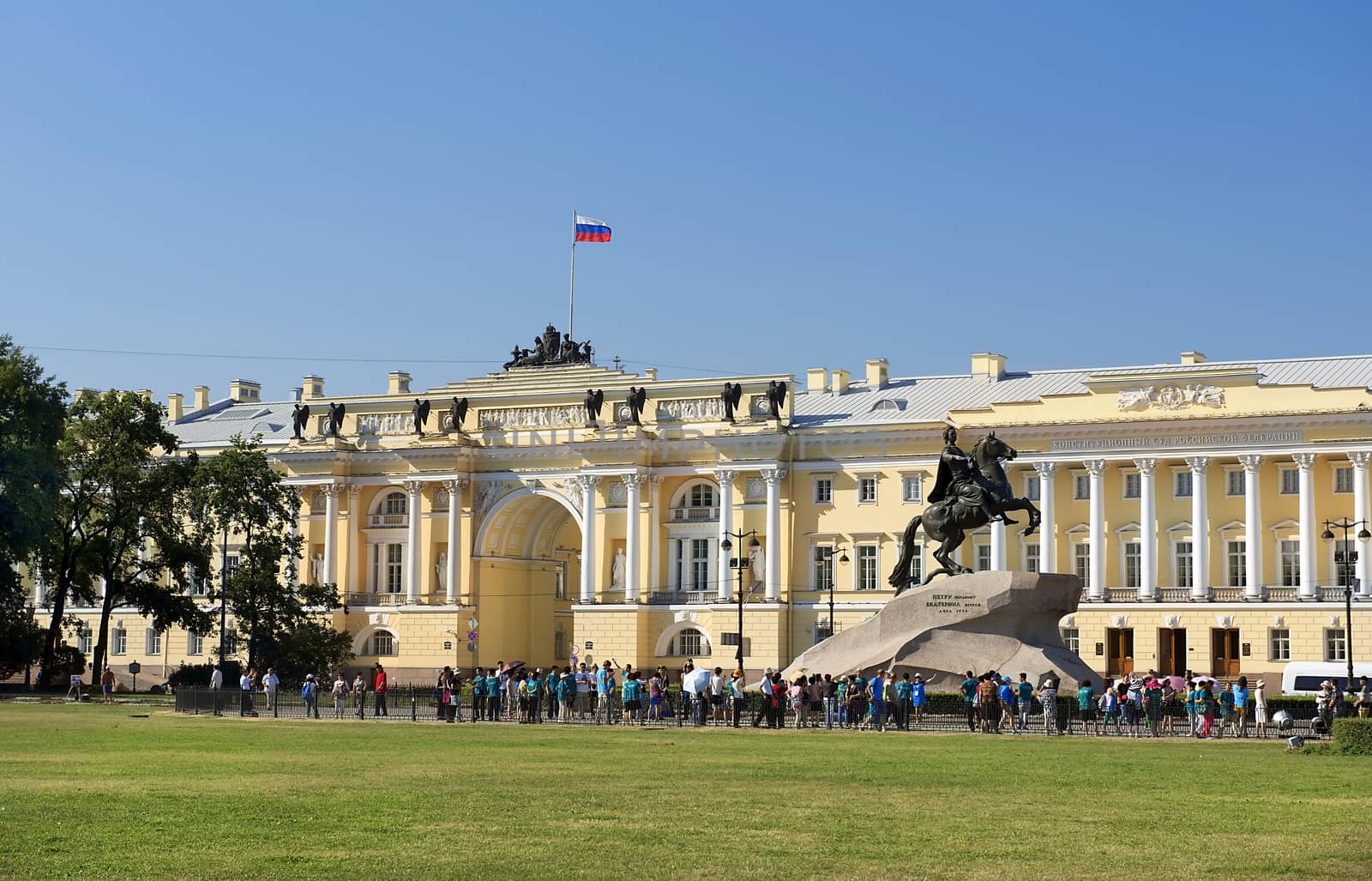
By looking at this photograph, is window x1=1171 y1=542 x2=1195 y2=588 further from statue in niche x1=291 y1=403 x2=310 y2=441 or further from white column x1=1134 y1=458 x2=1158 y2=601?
statue in niche x1=291 y1=403 x2=310 y2=441

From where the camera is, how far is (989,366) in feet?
310

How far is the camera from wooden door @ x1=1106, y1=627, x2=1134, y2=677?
278 ft

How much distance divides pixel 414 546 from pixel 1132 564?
116 feet

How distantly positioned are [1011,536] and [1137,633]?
754 cm

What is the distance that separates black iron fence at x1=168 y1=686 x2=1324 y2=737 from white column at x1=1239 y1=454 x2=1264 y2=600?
90.9ft

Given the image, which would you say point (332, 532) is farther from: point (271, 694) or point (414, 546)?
point (271, 694)

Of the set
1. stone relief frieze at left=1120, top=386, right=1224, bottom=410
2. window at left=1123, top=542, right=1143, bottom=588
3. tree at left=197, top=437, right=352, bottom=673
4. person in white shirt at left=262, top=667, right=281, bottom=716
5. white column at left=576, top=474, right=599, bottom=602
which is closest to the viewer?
person in white shirt at left=262, top=667, right=281, bottom=716

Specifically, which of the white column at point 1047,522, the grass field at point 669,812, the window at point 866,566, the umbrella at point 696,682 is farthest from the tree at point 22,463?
the white column at point 1047,522

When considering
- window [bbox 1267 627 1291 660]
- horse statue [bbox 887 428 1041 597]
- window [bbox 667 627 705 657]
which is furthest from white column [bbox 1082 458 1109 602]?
horse statue [bbox 887 428 1041 597]

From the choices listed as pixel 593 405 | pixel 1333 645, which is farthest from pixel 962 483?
pixel 593 405

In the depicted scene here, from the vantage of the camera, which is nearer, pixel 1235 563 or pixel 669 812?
pixel 669 812

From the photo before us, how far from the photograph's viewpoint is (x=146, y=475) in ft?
271

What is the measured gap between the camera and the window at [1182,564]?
8475 cm

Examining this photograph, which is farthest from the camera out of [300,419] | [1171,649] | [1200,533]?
[300,419]
